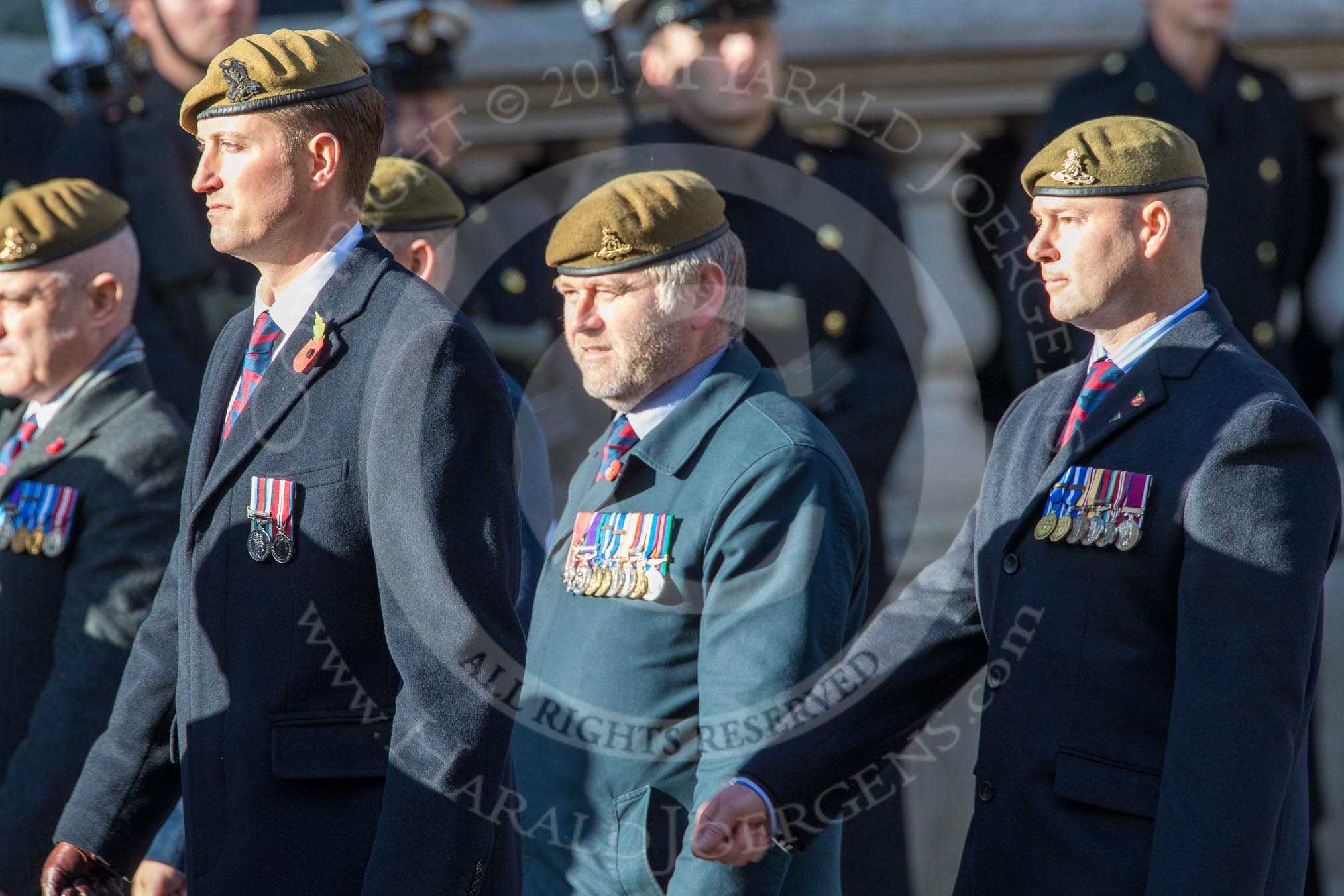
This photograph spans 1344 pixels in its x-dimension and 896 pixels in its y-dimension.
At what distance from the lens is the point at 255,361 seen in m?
2.74

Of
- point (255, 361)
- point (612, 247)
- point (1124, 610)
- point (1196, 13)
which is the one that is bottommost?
point (1124, 610)

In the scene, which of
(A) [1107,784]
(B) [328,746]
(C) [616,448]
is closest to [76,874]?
(B) [328,746]

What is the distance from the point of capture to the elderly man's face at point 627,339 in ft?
10.8

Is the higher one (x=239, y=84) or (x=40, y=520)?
(x=239, y=84)

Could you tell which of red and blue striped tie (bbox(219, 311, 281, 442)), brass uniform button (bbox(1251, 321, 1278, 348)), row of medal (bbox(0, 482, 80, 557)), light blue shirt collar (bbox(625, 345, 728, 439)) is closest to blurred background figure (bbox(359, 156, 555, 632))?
light blue shirt collar (bbox(625, 345, 728, 439))

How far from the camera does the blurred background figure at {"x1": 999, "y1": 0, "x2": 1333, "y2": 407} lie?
4812mm

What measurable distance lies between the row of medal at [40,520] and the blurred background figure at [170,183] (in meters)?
1.00

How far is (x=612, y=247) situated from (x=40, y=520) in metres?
1.26

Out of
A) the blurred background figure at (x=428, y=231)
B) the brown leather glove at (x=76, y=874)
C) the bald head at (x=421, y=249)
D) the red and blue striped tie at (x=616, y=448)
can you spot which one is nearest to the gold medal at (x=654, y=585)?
the red and blue striped tie at (x=616, y=448)

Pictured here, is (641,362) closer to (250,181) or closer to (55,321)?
(250,181)

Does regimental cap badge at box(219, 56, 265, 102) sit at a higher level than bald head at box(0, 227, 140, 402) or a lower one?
higher

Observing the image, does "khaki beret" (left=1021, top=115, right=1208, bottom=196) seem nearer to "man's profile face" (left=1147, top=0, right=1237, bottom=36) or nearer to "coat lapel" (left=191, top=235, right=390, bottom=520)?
"coat lapel" (left=191, top=235, right=390, bottom=520)

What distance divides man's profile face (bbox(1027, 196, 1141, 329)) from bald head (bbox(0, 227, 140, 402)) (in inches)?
78.4

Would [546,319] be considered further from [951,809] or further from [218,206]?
[218,206]
